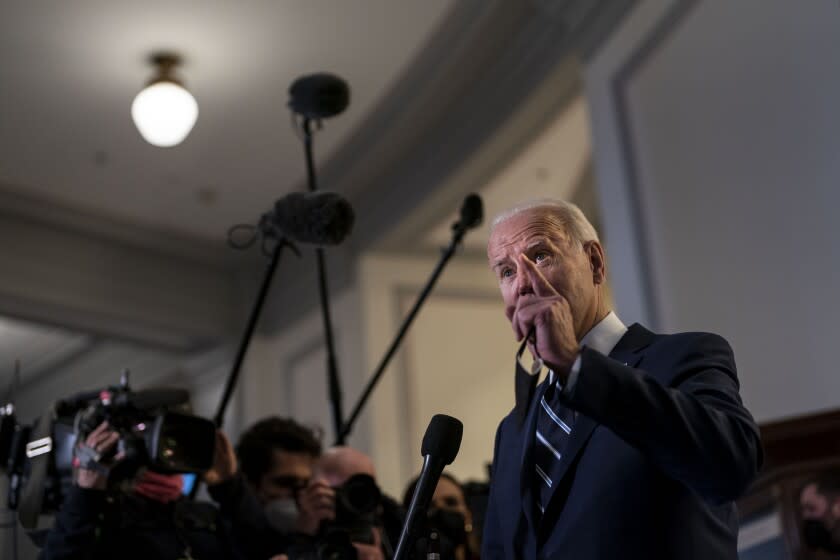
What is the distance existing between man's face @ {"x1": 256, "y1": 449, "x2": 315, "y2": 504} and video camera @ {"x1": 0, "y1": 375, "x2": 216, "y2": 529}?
49cm

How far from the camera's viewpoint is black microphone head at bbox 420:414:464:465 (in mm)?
1485

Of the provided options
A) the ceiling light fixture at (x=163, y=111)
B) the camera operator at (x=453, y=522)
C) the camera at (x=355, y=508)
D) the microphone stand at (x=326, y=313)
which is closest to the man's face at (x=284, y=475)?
the microphone stand at (x=326, y=313)

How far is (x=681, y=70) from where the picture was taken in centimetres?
409

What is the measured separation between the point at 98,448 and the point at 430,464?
1.08m

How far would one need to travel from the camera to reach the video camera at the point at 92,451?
2.31 m

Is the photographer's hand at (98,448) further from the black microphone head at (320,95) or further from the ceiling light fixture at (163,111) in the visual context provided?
the ceiling light fixture at (163,111)

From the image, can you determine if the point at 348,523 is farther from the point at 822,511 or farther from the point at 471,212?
the point at 822,511

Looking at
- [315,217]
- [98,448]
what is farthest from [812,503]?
[98,448]

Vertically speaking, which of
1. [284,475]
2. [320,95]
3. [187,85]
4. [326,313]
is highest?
[187,85]

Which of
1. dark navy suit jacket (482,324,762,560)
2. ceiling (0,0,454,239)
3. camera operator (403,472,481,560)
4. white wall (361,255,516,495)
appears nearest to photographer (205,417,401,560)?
camera operator (403,472,481,560)

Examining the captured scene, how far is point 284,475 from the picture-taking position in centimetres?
289

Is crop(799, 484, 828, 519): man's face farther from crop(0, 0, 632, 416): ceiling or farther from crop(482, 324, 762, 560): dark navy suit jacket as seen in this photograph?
crop(0, 0, 632, 416): ceiling

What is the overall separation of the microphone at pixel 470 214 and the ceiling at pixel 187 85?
2.12m

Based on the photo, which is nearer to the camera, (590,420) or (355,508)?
(590,420)
